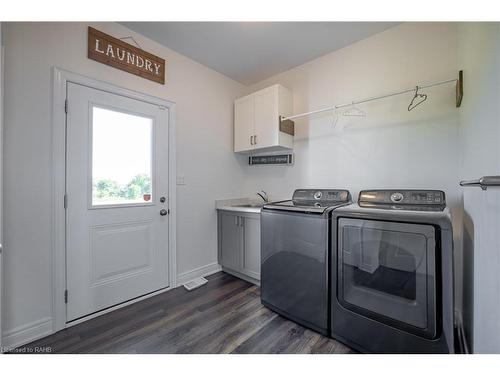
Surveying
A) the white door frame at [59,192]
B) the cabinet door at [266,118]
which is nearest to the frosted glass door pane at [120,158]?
the white door frame at [59,192]

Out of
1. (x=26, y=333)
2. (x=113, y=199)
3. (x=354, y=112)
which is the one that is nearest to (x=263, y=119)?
(x=354, y=112)

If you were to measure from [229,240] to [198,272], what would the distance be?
1.73 ft

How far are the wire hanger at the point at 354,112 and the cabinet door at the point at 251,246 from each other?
147cm

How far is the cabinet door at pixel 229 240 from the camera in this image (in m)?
2.52

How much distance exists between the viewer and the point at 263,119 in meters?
2.57

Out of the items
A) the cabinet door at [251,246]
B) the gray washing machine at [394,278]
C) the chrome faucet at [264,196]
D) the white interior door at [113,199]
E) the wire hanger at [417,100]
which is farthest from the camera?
the chrome faucet at [264,196]

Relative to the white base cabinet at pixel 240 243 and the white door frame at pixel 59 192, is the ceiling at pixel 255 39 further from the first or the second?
the white base cabinet at pixel 240 243

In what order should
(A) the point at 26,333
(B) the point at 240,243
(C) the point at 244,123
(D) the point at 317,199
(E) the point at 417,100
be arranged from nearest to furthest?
(A) the point at 26,333, (E) the point at 417,100, (D) the point at 317,199, (B) the point at 240,243, (C) the point at 244,123

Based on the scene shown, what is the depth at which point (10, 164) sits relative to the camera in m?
1.42

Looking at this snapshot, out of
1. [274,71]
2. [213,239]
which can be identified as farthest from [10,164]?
[274,71]

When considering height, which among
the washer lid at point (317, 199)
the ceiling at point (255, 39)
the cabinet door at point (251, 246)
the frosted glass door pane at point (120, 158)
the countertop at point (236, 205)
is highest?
the ceiling at point (255, 39)

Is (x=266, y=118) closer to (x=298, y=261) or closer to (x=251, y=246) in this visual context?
(x=251, y=246)

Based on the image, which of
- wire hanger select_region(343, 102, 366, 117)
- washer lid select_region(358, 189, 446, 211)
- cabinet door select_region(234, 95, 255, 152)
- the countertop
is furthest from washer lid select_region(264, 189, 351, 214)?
cabinet door select_region(234, 95, 255, 152)
